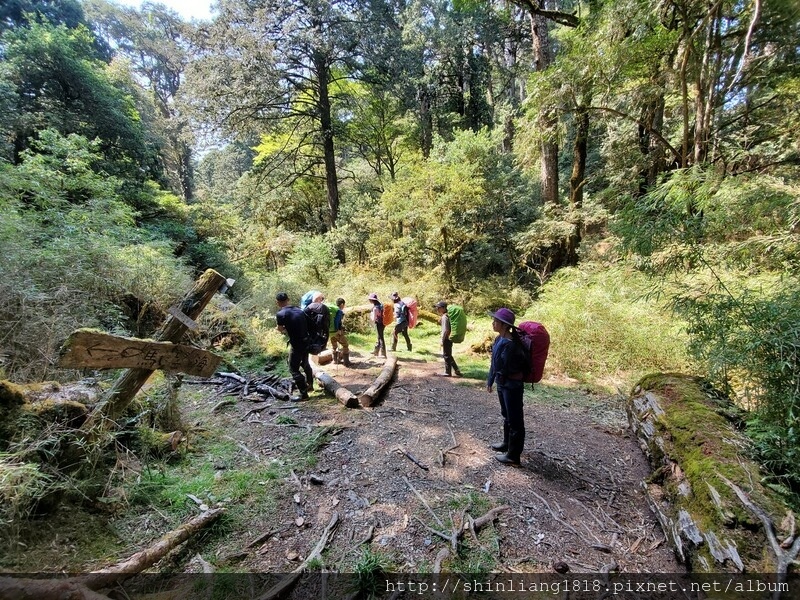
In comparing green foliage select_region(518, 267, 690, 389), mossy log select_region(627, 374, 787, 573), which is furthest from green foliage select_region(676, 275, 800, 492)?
green foliage select_region(518, 267, 690, 389)

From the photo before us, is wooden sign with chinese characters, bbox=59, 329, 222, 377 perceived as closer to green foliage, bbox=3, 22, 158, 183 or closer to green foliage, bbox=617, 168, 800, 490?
green foliage, bbox=617, 168, 800, 490

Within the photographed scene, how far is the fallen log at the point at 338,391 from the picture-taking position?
575 centimetres

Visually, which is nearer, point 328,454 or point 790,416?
point 790,416

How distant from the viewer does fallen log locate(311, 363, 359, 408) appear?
18.9 ft

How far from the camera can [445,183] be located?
1250 centimetres

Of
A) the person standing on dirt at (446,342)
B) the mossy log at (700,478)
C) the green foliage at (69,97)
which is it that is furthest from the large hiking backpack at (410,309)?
the green foliage at (69,97)

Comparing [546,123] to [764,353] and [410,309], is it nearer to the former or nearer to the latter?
[410,309]

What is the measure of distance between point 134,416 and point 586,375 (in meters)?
7.96

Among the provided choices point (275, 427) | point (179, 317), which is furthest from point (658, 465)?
point (179, 317)

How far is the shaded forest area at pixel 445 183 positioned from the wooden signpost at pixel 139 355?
2.18ft

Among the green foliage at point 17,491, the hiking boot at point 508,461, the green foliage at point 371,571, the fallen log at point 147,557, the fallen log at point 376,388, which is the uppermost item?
the green foliage at point 17,491

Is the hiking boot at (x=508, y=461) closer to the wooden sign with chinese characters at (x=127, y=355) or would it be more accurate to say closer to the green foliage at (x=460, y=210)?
the wooden sign with chinese characters at (x=127, y=355)

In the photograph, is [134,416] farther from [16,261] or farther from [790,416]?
[790,416]

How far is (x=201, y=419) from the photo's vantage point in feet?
16.8
